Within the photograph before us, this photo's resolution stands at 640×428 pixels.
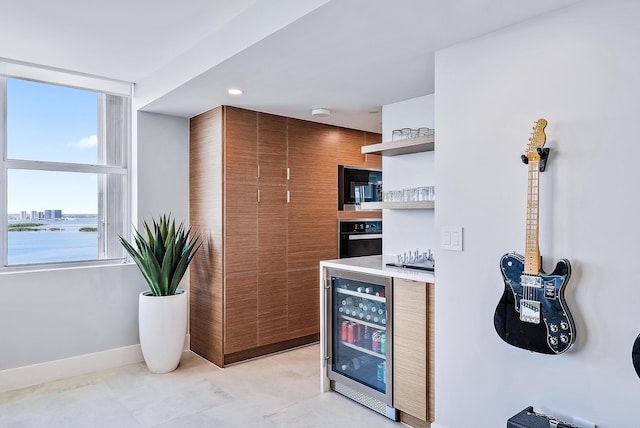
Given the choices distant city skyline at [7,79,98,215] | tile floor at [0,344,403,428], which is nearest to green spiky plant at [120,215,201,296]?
distant city skyline at [7,79,98,215]

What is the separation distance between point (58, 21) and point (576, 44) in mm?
2862

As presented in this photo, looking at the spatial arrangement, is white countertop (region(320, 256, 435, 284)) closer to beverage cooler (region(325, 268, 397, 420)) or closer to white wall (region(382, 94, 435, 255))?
beverage cooler (region(325, 268, 397, 420))

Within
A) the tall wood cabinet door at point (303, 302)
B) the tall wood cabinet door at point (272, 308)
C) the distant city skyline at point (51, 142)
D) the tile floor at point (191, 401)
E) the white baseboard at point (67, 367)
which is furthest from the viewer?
the tall wood cabinet door at point (303, 302)

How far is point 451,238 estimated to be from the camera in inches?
89.3

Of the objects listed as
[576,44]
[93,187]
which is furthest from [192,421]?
[576,44]

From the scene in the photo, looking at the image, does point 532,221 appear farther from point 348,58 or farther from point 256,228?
point 256,228

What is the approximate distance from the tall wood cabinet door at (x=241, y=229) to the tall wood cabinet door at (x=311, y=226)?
382 mm

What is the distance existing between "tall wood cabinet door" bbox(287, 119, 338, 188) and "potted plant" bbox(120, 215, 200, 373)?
1.23m

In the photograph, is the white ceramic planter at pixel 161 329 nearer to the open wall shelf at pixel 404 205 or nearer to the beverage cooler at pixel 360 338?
the beverage cooler at pixel 360 338

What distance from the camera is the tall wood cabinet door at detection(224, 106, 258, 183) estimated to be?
361 cm

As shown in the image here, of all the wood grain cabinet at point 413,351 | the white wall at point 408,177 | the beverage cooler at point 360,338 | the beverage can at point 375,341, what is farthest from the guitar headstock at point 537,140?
the beverage can at point 375,341

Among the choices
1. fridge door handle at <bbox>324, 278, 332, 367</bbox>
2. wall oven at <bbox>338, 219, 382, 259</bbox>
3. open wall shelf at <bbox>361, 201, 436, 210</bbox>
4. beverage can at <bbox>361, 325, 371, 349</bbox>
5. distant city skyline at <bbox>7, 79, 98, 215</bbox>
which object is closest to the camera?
open wall shelf at <bbox>361, 201, 436, 210</bbox>

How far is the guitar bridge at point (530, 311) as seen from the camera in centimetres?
186

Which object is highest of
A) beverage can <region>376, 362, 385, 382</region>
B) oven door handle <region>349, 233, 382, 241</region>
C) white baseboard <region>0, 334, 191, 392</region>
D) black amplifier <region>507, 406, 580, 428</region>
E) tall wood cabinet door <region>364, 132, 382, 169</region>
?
tall wood cabinet door <region>364, 132, 382, 169</region>
